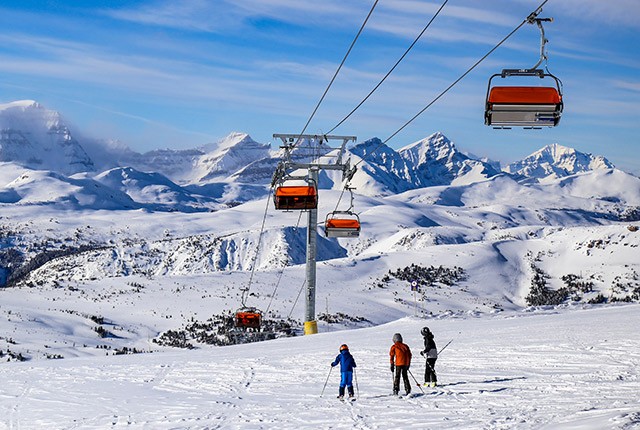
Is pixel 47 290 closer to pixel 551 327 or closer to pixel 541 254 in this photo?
pixel 551 327

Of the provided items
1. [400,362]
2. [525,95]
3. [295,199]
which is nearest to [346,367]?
[400,362]

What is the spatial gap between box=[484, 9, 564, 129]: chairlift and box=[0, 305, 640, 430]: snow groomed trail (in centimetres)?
521

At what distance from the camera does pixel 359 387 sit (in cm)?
1842

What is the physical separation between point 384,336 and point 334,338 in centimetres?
232

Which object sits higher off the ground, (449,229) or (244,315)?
(449,229)

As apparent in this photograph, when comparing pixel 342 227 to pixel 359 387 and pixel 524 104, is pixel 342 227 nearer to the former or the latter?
pixel 359 387

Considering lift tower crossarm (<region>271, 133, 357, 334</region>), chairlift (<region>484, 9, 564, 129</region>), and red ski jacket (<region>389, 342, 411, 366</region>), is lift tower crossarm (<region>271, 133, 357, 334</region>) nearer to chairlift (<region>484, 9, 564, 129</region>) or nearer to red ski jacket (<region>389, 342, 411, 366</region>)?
red ski jacket (<region>389, 342, 411, 366</region>)

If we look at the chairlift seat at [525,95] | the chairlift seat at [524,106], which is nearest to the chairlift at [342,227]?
the chairlift seat at [524,106]

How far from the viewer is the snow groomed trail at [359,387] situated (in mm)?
14156

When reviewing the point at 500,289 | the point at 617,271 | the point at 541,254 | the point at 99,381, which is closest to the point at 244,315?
the point at 99,381

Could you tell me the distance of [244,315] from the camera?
37.1 meters

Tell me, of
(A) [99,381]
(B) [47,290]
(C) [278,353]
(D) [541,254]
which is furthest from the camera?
(D) [541,254]

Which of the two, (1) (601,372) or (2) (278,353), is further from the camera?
(2) (278,353)

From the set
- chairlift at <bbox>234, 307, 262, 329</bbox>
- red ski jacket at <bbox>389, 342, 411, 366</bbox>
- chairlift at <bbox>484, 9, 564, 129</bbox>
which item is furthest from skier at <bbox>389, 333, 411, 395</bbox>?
chairlift at <bbox>234, 307, 262, 329</bbox>
